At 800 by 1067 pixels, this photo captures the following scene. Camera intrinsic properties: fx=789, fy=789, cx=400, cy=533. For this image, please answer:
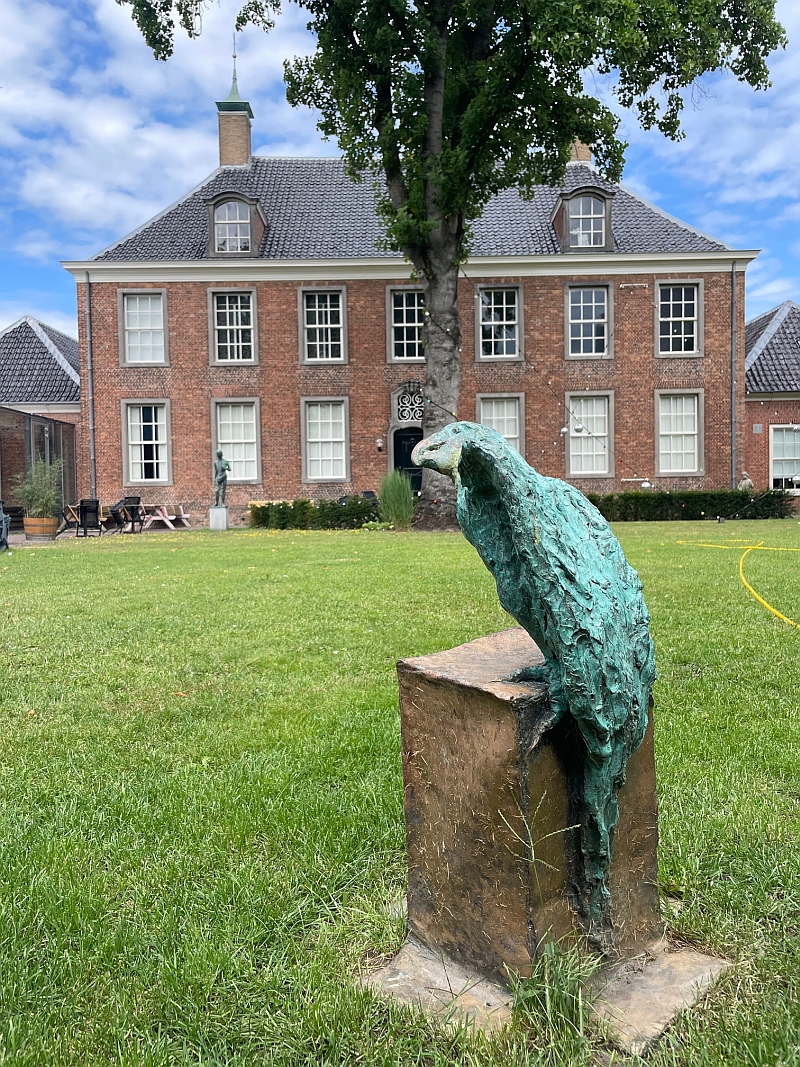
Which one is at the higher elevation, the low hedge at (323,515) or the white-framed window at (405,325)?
the white-framed window at (405,325)

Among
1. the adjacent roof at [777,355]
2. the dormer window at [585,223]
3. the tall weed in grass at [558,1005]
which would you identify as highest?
the dormer window at [585,223]

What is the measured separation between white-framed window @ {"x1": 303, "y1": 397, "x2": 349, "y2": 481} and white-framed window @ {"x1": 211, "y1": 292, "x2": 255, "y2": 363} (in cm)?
250

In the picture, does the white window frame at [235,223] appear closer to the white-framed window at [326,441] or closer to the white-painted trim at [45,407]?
the white-framed window at [326,441]

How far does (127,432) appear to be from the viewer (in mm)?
23594

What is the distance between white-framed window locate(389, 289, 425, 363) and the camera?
77.4ft

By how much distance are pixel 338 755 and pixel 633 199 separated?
83.5 ft

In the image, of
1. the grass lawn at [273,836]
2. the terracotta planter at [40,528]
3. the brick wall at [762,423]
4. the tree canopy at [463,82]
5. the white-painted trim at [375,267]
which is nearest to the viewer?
the grass lawn at [273,836]

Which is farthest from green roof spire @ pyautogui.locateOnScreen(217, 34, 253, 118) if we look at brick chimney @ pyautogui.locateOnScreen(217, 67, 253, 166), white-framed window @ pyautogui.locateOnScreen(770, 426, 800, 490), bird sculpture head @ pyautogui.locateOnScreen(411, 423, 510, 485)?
A: bird sculpture head @ pyautogui.locateOnScreen(411, 423, 510, 485)

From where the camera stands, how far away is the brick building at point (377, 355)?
23.3m

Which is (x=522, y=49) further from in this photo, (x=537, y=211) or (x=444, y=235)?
(x=537, y=211)

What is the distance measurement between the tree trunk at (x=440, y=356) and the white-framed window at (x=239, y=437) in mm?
7806

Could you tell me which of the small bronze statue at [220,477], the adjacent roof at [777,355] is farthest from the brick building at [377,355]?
the adjacent roof at [777,355]

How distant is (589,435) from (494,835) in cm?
2287

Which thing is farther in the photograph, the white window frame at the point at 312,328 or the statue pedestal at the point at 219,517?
the white window frame at the point at 312,328
